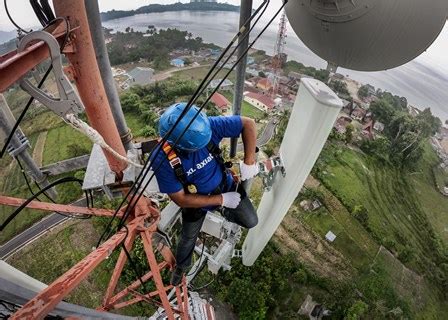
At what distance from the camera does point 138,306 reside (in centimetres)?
822

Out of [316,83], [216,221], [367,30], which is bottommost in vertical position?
[216,221]

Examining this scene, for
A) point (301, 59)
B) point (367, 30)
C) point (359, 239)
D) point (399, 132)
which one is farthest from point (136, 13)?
point (367, 30)

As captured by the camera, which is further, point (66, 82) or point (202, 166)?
point (202, 166)

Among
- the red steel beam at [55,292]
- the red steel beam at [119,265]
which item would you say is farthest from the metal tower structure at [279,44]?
the red steel beam at [55,292]

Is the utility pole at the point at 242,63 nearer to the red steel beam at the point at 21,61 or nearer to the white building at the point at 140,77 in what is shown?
the red steel beam at the point at 21,61

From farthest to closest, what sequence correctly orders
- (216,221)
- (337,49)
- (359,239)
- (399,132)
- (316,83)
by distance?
1. (399,132)
2. (359,239)
3. (216,221)
4. (316,83)
5. (337,49)

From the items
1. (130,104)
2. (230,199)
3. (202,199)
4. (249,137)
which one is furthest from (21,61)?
(130,104)

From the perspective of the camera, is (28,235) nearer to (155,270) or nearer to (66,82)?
(155,270)

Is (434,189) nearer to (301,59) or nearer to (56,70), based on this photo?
(56,70)

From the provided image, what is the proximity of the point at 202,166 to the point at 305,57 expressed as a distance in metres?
54.8

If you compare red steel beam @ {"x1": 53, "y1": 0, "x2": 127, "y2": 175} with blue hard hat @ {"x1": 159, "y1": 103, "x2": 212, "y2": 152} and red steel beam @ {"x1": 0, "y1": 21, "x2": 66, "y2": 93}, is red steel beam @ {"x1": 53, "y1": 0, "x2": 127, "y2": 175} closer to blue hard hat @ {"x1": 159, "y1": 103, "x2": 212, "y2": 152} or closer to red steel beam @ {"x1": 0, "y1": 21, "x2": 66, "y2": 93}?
red steel beam @ {"x1": 0, "y1": 21, "x2": 66, "y2": 93}

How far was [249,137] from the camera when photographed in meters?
3.37

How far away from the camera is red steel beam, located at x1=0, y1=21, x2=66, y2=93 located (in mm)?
1826

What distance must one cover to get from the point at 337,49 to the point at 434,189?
2646cm
